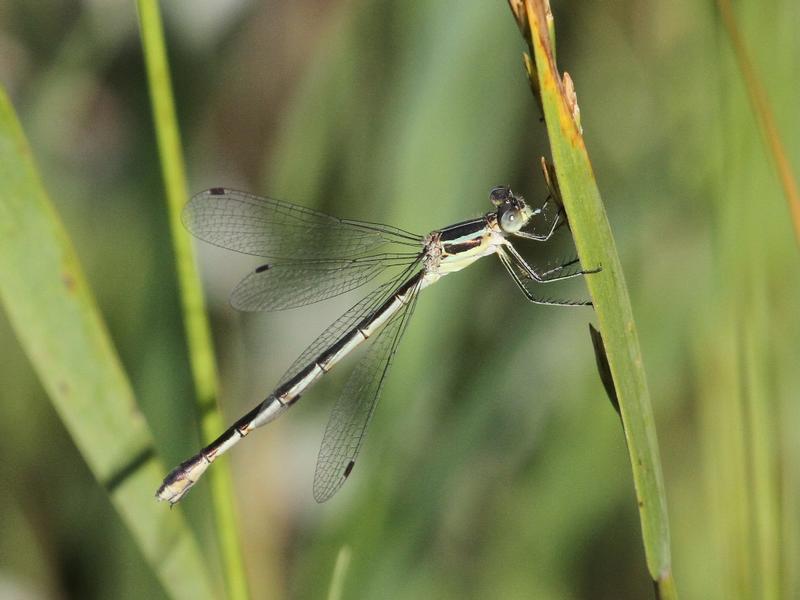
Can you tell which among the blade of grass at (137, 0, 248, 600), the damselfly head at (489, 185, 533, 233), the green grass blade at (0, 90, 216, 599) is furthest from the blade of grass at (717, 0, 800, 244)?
the green grass blade at (0, 90, 216, 599)

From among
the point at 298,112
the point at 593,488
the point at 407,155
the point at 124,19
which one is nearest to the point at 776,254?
the point at 593,488

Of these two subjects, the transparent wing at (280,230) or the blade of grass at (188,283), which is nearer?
the blade of grass at (188,283)

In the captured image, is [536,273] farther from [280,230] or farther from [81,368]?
[81,368]

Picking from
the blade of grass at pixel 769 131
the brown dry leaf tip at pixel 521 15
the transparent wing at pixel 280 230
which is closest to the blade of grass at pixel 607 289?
the brown dry leaf tip at pixel 521 15

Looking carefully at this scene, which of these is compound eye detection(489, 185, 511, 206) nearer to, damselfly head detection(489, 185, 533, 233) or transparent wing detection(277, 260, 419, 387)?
damselfly head detection(489, 185, 533, 233)

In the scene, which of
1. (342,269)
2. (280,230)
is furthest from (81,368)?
(342,269)

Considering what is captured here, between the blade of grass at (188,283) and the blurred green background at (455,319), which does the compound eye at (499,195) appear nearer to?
the blurred green background at (455,319)
